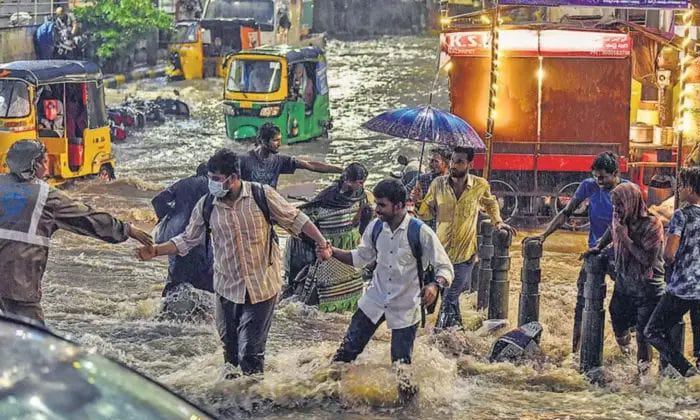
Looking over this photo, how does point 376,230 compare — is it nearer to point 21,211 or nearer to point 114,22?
point 21,211

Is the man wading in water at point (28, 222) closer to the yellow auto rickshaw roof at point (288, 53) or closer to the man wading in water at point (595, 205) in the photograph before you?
the man wading in water at point (595, 205)

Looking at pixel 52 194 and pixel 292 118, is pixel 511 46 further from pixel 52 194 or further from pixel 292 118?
pixel 52 194

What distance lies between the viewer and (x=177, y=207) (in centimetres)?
1009

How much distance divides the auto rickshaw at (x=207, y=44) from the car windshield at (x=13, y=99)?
54.4ft

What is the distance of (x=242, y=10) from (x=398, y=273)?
2789cm

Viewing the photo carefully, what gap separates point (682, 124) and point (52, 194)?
6.76m

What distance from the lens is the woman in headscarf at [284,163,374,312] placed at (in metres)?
10.8

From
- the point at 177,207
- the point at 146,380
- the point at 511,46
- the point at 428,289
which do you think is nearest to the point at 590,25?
the point at 511,46

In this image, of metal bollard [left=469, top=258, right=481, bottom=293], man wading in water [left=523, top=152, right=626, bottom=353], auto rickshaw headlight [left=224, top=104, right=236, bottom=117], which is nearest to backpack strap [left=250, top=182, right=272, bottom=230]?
man wading in water [left=523, top=152, right=626, bottom=353]

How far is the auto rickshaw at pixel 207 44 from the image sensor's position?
111 ft

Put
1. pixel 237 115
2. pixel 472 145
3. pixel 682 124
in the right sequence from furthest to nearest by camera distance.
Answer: pixel 237 115 < pixel 682 124 < pixel 472 145

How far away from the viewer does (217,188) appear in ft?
25.6

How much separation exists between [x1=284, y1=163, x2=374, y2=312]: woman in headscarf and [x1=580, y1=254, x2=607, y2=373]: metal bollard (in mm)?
2342

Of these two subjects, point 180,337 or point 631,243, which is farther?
point 180,337
